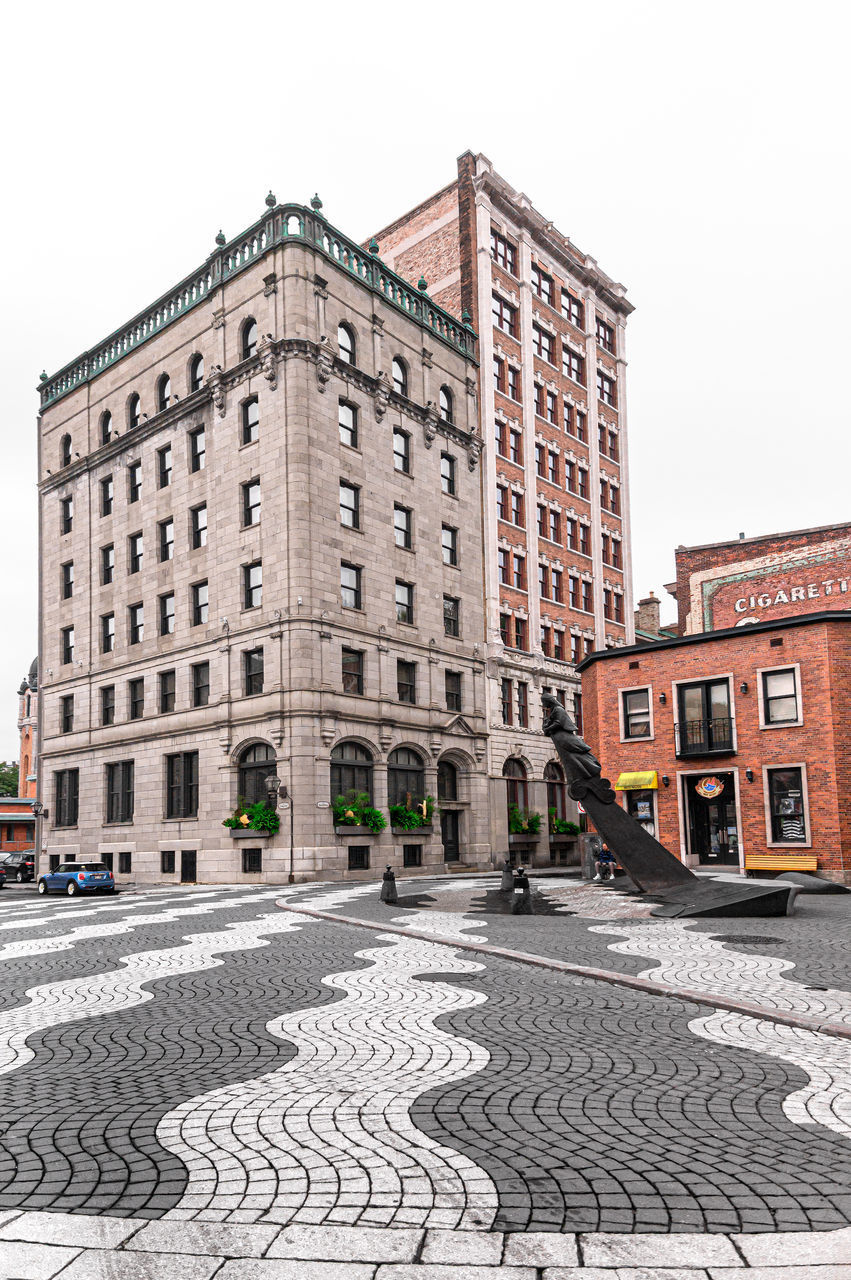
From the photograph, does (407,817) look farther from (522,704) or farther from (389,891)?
(389,891)

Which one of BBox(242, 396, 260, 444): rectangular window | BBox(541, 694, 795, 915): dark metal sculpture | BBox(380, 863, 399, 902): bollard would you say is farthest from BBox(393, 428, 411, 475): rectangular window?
BBox(380, 863, 399, 902): bollard

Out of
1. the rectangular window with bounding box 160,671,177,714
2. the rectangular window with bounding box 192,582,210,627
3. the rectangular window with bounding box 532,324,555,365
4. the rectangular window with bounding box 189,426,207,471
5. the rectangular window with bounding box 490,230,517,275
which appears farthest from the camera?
the rectangular window with bounding box 532,324,555,365

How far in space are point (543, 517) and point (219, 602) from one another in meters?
19.7

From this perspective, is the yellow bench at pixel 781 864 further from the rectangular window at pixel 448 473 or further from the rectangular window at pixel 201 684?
the rectangular window at pixel 448 473

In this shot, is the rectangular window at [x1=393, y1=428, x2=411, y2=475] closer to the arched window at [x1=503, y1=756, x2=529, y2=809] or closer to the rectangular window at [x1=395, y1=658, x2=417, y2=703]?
the rectangular window at [x1=395, y1=658, x2=417, y2=703]

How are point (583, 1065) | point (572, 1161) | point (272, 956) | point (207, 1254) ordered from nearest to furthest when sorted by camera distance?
1. point (207, 1254)
2. point (572, 1161)
3. point (583, 1065)
4. point (272, 956)

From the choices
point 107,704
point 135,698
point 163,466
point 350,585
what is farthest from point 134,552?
point 350,585

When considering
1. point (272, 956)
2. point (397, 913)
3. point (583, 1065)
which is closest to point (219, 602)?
point (397, 913)

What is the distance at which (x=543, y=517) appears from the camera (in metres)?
50.6

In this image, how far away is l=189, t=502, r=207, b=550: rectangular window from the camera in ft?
129

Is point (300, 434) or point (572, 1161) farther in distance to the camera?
point (300, 434)

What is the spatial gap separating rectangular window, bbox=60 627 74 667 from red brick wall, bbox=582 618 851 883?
987 inches

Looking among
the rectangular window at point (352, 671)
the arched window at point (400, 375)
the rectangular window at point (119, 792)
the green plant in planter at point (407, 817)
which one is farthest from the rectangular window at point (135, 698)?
the arched window at point (400, 375)

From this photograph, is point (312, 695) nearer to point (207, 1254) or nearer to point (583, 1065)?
point (583, 1065)
